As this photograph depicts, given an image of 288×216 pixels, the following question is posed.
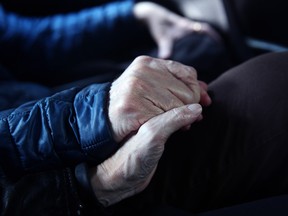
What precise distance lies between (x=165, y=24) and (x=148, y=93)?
56cm

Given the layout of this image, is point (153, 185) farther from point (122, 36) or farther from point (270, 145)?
point (122, 36)

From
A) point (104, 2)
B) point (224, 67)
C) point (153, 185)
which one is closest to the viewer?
point (153, 185)

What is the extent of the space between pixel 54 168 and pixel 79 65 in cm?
55

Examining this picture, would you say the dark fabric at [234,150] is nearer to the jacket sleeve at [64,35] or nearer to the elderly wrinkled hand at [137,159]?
the elderly wrinkled hand at [137,159]

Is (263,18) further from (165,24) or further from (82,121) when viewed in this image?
(82,121)

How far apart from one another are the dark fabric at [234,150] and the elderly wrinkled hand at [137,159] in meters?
0.05

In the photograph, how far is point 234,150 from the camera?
1.90 feet

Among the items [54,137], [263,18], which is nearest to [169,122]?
[54,137]

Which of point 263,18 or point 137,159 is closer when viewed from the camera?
point 137,159

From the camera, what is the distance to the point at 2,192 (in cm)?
52

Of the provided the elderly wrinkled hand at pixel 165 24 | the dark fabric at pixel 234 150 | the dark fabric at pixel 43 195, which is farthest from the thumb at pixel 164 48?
the dark fabric at pixel 43 195

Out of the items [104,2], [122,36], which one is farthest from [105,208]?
[104,2]

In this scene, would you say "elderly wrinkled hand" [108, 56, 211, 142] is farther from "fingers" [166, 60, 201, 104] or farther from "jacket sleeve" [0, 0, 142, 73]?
"jacket sleeve" [0, 0, 142, 73]

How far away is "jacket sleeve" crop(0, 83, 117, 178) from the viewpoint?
1.75 feet
